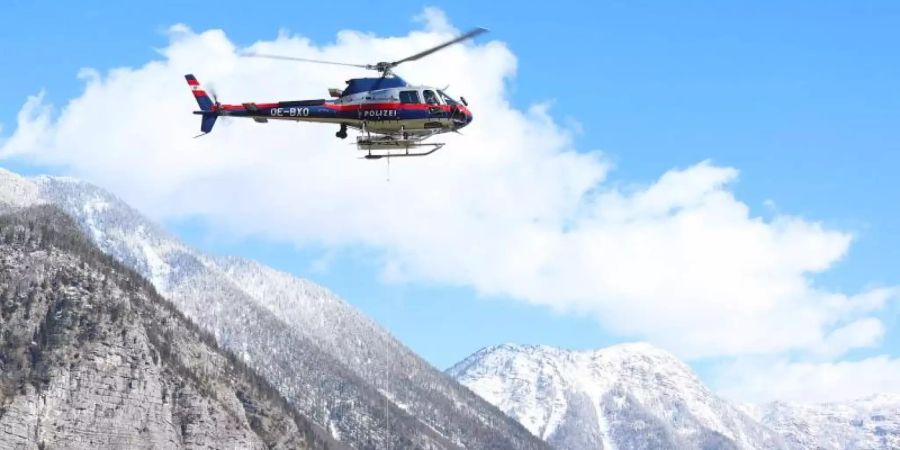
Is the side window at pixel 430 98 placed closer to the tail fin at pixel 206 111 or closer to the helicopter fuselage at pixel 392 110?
the helicopter fuselage at pixel 392 110

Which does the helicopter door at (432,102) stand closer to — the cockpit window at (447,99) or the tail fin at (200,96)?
the cockpit window at (447,99)

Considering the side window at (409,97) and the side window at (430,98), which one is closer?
the side window at (409,97)

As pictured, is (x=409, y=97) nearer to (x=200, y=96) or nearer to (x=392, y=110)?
(x=392, y=110)

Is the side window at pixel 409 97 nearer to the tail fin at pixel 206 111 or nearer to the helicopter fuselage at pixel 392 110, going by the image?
the helicopter fuselage at pixel 392 110

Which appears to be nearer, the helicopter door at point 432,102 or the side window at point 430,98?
the helicopter door at point 432,102

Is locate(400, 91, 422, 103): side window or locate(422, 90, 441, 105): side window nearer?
locate(400, 91, 422, 103): side window

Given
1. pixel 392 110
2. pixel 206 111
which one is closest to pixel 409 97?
pixel 392 110

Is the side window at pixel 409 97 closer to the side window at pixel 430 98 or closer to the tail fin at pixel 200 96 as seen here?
the side window at pixel 430 98

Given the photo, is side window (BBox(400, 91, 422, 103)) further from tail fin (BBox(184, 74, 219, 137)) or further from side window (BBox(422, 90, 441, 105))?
tail fin (BBox(184, 74, 219, 137))

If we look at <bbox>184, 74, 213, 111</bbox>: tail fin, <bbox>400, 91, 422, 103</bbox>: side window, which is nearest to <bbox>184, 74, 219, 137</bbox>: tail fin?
<bbox>184, 74, 213, 111</bbox>: tail fin

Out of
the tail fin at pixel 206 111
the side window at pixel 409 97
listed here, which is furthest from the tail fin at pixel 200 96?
the side window at pixel 409 97

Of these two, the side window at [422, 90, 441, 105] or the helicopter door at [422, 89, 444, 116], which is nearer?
the helicopter door at [422, 89, 444, 116]

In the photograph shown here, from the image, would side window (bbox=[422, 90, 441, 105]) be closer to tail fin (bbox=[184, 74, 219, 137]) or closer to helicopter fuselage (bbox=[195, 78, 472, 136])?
helicopter fuselage (bbox=[195, 78, 472, 136])

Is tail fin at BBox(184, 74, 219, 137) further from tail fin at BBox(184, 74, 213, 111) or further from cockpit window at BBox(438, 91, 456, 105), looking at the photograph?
cockpit window at BBox(438, 91, 456, 105)
